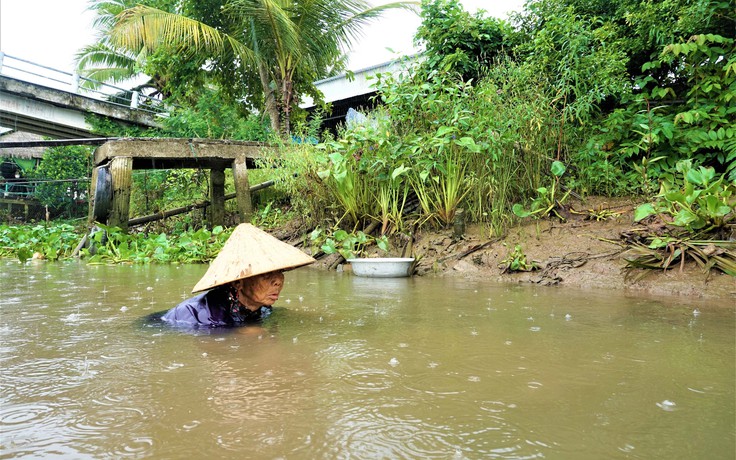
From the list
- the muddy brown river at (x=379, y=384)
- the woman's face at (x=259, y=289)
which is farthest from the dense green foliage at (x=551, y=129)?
the woman's face at (x=259, y=289)

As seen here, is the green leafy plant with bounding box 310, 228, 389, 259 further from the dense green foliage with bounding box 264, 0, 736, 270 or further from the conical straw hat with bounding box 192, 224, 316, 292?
the conical straw hat with bounding box 192, 224, 316, 292

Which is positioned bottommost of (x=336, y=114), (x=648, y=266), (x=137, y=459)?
(x=137, y=459)

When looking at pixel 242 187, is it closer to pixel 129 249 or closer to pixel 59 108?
pixel 129 249

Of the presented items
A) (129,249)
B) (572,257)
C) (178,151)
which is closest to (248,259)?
(572,257)

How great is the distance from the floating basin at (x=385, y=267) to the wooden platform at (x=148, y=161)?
378 cm

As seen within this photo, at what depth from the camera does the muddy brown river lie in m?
1.44

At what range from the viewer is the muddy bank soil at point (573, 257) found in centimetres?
439

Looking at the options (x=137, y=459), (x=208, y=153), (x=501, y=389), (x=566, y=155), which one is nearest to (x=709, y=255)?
(x=566, y=155)

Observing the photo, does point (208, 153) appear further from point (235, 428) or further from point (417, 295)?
point (235, 428)

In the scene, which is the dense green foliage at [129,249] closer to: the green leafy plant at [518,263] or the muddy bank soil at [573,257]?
the muddy bank soil at [573,257]

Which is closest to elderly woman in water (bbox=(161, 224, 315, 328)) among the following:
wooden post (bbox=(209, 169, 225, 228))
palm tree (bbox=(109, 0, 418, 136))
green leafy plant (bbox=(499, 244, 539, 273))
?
green leafy plant (bbox=(499, 244, 539, 273))

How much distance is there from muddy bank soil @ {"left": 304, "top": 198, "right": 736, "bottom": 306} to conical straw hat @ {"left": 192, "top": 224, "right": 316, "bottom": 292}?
3.06 metres

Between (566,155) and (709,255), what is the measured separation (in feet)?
8.06

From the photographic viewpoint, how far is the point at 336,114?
16.6 metres
